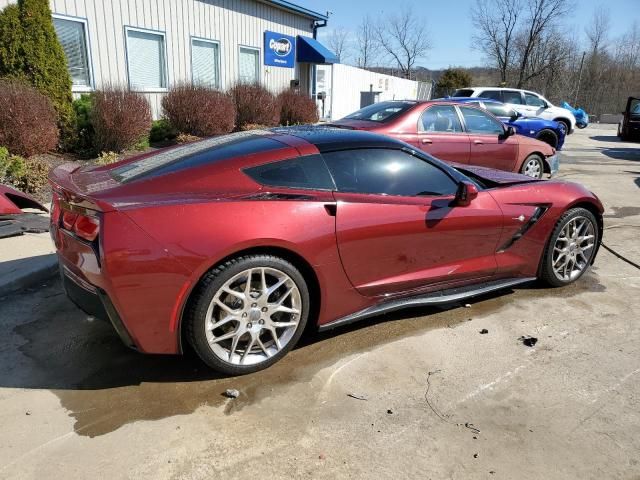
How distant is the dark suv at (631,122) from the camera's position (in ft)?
64.6

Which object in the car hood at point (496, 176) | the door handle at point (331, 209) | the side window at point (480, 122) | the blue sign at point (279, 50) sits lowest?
the door handle at point (331, 209)

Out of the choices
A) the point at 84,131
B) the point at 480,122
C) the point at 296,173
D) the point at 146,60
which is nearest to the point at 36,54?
the point at 84,131

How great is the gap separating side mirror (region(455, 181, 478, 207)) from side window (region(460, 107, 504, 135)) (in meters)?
4.58

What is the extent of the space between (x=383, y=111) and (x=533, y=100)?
451 inches

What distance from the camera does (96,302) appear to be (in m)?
2.71

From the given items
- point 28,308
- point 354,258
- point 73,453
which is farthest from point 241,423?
point 28,308

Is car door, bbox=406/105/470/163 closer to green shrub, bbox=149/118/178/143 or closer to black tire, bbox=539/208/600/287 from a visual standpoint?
black tire, bbox=539/208/600/287

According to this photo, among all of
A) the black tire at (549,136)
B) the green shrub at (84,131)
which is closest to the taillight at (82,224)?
the green shrub at (84,131)

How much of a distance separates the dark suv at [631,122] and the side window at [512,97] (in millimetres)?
6664

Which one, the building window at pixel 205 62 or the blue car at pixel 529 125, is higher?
the building window at pixel 205 62

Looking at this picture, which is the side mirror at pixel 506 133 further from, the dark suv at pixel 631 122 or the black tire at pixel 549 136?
the dark suv at pixel 631 122

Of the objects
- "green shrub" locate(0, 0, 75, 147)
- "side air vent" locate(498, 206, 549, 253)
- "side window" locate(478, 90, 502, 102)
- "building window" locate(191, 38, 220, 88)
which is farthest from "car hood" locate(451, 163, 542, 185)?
"side window" locate(478, 90, 502, 102)

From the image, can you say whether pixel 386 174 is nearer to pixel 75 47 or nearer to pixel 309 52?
pixel 75 47

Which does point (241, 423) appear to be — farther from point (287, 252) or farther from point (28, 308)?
point (28, 308)
